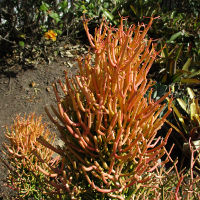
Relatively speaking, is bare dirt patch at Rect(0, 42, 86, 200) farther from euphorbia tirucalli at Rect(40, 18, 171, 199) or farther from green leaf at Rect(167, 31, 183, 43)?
euphorbia tirucalli at Rect(40, 18, 171, 199)

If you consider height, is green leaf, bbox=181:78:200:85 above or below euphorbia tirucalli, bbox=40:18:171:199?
below

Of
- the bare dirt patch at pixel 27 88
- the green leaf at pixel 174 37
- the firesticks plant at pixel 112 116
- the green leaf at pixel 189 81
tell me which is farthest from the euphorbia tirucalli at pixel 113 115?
the green leaf at pixel 174 37

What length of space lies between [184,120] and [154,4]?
10.4 feet

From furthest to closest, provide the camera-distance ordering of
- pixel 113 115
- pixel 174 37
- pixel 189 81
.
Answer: pixel 174 37
pixel 189 81
pixel 113 115

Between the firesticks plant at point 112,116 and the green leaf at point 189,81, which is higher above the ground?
the firesticks plant at point 112,116

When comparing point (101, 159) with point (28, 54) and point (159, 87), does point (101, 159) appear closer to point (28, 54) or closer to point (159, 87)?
point (159, 87)

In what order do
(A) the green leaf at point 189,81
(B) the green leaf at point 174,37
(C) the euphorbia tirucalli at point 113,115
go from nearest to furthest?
1. (C) the euphorbia tirucalli at point 113,115
2. (A) the green leaf at point 189,81
3. (B) the green leaf at point 174,37

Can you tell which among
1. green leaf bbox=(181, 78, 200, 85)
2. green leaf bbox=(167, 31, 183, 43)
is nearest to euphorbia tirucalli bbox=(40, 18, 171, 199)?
green leaf bbox=(181, 78, 200, 85)

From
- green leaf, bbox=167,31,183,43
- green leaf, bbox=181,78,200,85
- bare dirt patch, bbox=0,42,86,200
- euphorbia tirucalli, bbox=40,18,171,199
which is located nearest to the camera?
euphorbia tirucalli, bbox=40,18,171,199

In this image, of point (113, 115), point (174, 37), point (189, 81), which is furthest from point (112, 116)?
point (174, 37)

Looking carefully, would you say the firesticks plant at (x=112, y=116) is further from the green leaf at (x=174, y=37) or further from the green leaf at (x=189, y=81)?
the green leaf at (x=174, y=37)

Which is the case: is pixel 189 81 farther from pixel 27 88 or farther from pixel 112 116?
pixel 112 116

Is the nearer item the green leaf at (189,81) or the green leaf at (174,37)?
the green leaf at (189,81)

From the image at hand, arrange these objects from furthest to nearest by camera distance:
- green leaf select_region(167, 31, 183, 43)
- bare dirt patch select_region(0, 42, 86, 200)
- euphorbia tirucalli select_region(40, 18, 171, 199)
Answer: green leaf select_region(167, 31, 183, 43) → bare dirt patch select_region(0, 42, 86, 200) → euphorbia tirucalli select_region(40, 18, 171, 199)
